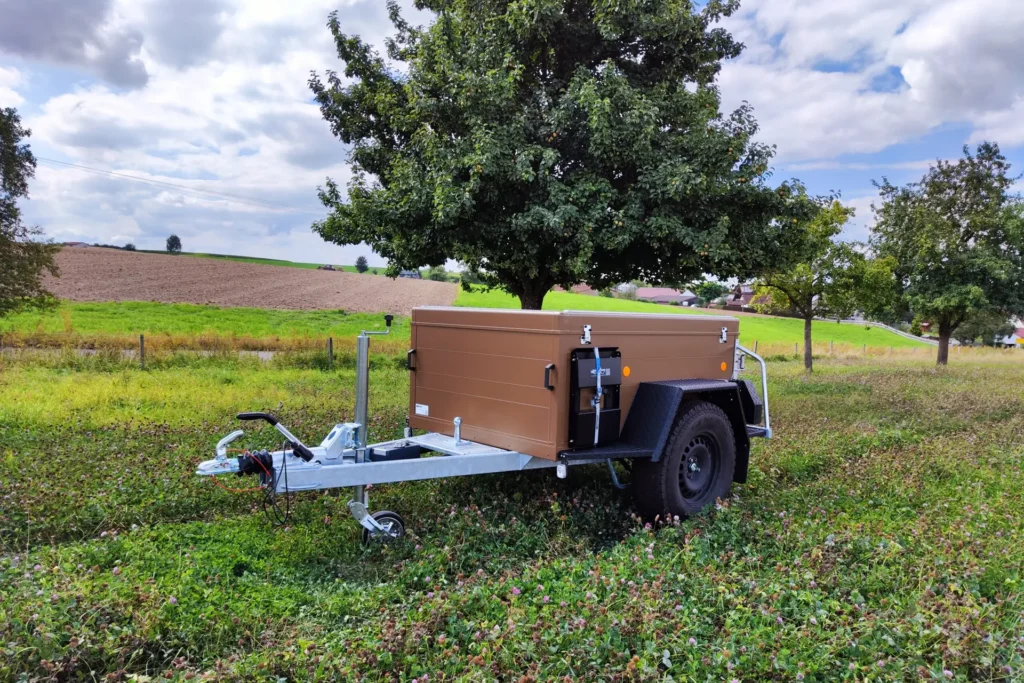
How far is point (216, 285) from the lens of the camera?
129 ft

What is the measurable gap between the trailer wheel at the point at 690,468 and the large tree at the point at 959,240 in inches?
752

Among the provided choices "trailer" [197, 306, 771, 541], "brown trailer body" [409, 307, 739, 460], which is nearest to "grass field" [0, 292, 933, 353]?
"brown trailer body" [409, 307, 739, 460]

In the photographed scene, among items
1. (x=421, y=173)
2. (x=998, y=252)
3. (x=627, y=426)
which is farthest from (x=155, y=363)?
(x=998, y=252)

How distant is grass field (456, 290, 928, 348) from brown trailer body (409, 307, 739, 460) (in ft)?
125

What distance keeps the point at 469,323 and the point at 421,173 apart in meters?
5.23

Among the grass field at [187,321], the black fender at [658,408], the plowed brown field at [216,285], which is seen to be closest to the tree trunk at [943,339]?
the plowed brown field at [216,285]

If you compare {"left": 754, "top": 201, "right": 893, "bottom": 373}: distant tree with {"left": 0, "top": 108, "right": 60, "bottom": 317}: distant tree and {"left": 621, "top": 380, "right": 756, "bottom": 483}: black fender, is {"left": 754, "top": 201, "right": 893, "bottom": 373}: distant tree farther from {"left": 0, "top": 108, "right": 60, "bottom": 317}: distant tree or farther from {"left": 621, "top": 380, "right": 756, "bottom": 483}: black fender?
{"left": 0, "top": 108, "right": 60, "bottom": 317}: distant tree

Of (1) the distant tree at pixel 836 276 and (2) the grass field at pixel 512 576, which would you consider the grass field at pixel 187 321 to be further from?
(2) the grass field at pixel 512 576

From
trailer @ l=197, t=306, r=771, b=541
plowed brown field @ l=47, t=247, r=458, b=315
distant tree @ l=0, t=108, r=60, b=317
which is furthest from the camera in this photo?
plowed brown field @ l=47, t=247, r=458, b=315

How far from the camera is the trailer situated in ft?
15.7

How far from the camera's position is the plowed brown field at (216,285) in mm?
34344

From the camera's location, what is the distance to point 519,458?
16.9 feet

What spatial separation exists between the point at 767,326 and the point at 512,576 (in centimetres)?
6065

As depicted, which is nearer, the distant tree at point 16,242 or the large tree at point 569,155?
the large tree at point 569,155
